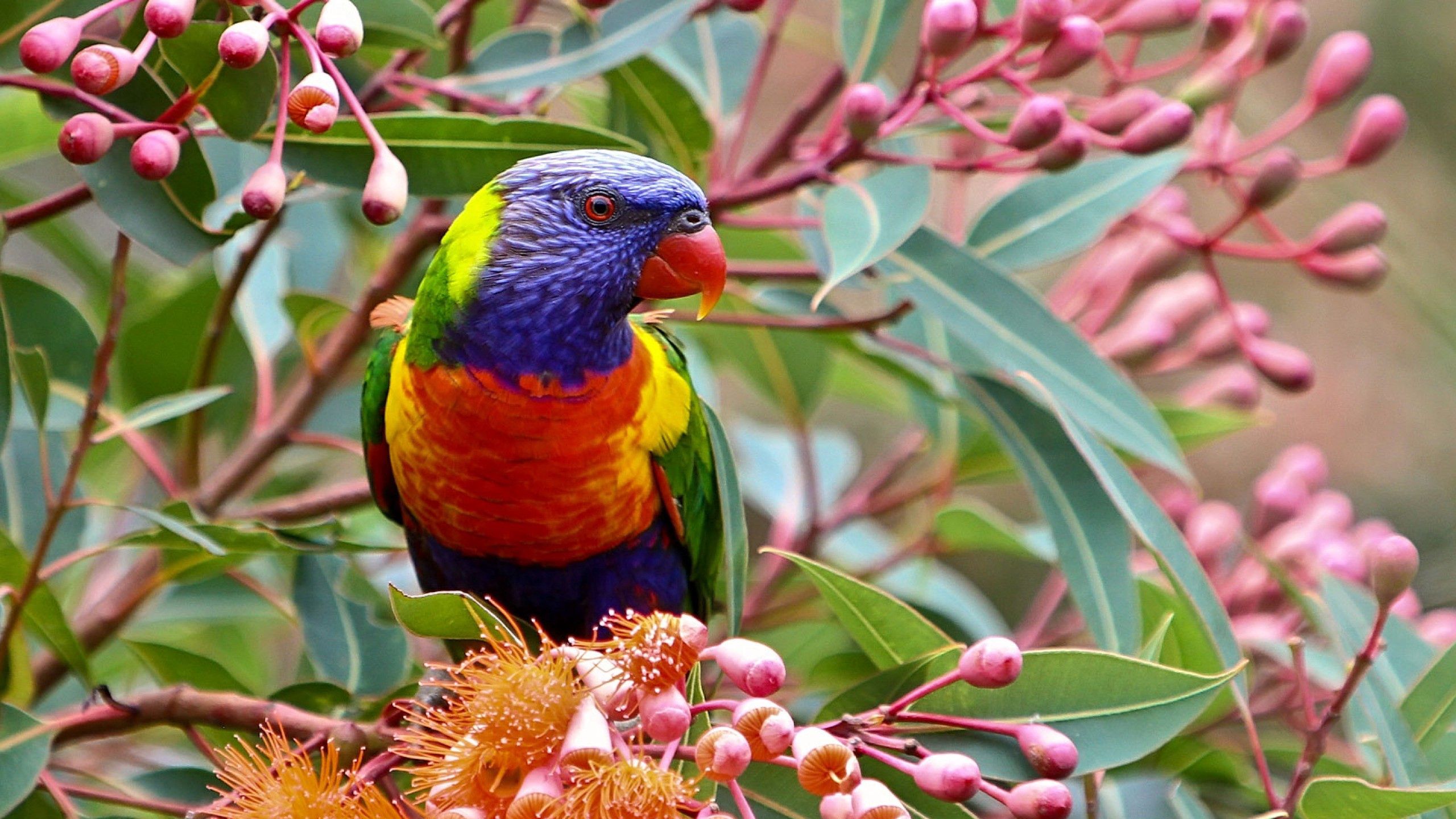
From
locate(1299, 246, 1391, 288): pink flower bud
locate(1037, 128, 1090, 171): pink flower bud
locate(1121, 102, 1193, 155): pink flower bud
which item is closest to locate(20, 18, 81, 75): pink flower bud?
locate(1037, 128, 1090, 171): pink flower bud

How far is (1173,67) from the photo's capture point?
1805mm

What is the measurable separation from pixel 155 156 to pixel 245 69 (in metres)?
0.11

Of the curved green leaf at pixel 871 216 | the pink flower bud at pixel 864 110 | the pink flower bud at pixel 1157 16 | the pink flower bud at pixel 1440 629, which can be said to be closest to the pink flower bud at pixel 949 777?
the curved green leaf at pixel 871 216

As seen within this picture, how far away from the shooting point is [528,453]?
1.52 metres

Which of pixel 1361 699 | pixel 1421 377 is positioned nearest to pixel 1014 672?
pixel 1361 699

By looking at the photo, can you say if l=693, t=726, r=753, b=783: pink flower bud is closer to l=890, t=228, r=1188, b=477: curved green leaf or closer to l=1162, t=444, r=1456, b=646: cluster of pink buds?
l=890, t=228, r=1188, b=477: curved green leaf

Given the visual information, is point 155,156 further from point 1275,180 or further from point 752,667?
point 1275,180

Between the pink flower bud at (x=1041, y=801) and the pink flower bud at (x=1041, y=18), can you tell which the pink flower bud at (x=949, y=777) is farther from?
the pink flower bud at (x=1041, y=18)

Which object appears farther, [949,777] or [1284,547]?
[1284,547]

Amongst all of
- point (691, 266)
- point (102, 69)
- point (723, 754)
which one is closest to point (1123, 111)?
point (691, 266)

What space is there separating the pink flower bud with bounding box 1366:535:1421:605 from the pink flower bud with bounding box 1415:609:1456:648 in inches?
27.6

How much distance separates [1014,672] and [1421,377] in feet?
16.8

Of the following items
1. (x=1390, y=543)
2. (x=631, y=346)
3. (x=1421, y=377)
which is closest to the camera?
(x=1390, y=543)

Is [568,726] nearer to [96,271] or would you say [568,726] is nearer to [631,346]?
[631,346]
